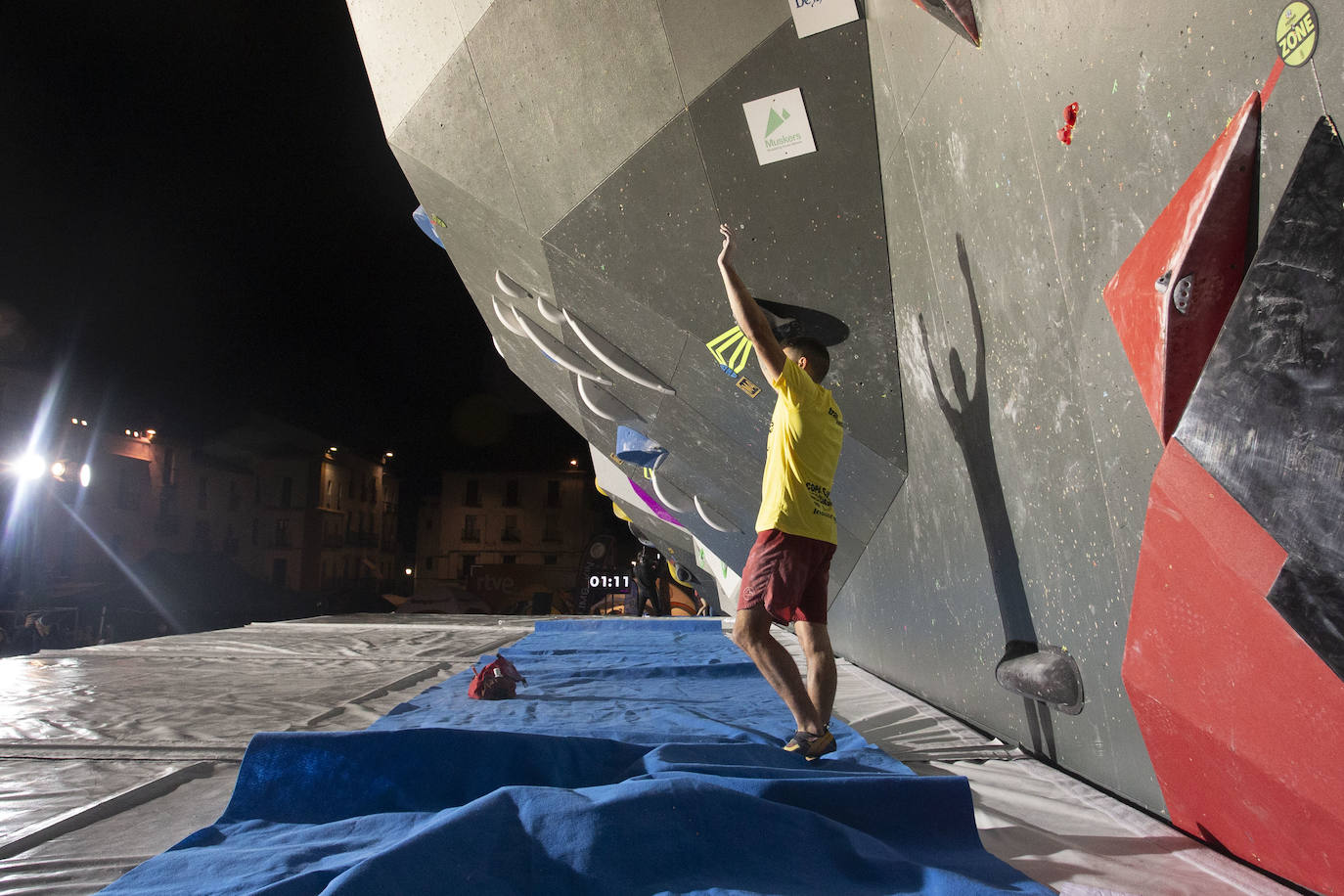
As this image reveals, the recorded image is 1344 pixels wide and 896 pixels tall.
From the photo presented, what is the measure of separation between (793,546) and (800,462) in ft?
0.81

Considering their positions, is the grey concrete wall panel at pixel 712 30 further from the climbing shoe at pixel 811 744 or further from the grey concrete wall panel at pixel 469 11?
the climbing shoe at pixel 811 744

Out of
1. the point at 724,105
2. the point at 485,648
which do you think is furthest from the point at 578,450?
the point at 724,105

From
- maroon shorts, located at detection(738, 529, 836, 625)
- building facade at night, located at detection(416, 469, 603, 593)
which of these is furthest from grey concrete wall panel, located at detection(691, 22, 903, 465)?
building facade at night, located at detection(416, 469, 603, 593)

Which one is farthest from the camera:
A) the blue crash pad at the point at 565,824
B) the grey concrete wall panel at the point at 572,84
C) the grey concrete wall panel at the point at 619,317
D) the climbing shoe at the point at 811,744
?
the grey concrete wall panel at the point at 619,317

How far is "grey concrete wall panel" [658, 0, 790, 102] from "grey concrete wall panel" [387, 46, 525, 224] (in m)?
0.92

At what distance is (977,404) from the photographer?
202cm

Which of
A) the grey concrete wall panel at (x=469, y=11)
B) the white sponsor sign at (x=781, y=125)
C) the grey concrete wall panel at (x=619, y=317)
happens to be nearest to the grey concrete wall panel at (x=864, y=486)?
the grey concrete wall panel at (x=619, y=317)

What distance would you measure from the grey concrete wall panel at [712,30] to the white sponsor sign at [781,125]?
0.51 ft

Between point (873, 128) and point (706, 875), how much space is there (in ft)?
6.72

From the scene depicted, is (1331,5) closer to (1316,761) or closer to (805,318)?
(1316,761)

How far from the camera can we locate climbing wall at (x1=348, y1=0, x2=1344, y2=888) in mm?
990

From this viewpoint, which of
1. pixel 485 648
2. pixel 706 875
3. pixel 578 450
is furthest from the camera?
pixel 578 450

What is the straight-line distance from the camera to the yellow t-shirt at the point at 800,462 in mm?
2066

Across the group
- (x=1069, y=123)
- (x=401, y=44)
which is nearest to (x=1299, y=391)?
(x=1069, y=123)
